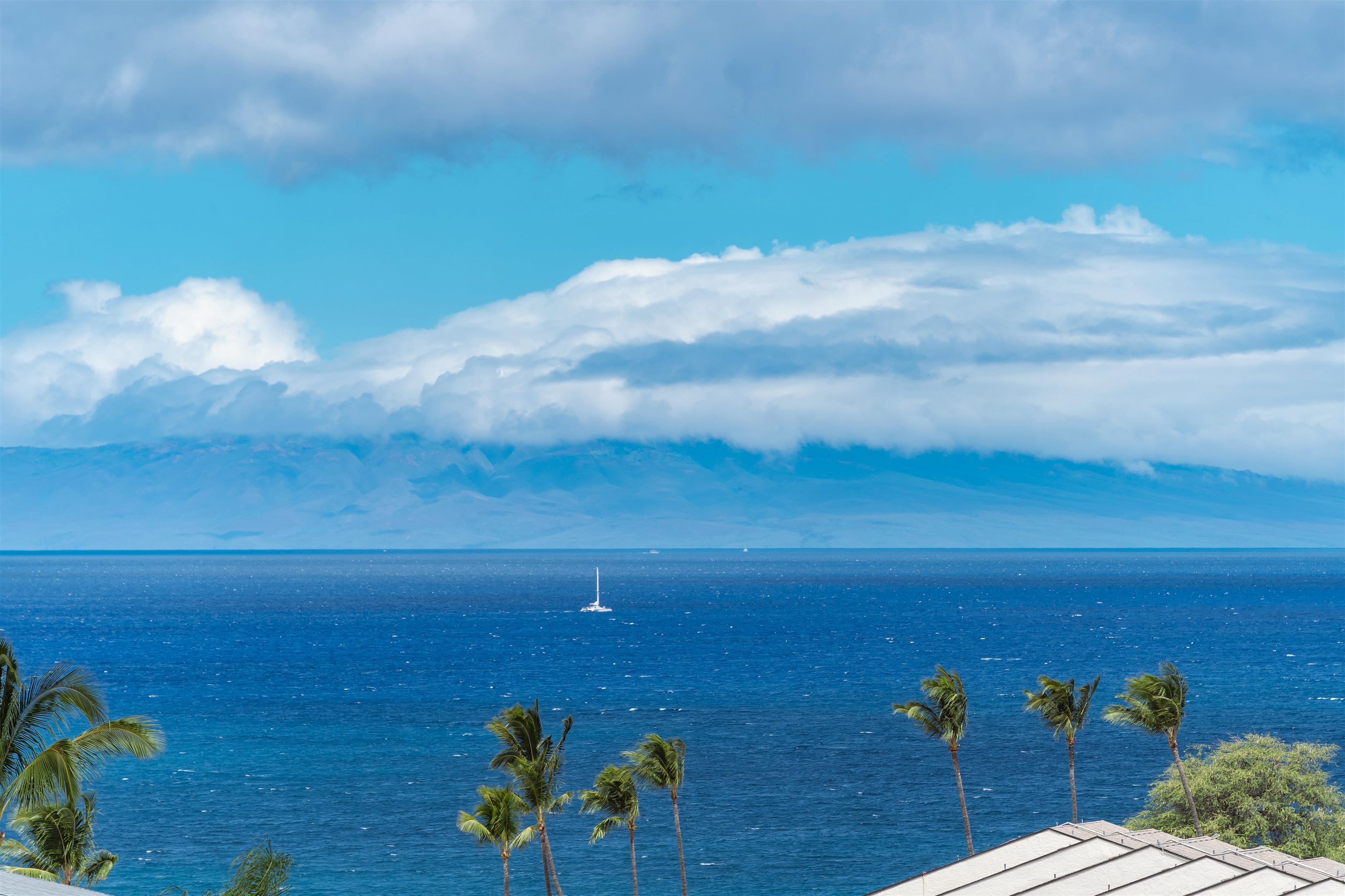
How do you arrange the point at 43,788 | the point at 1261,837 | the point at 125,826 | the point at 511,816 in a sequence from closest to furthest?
the point at 43,788, the point at 511,816, the point at 1261,837, the point at 125,826

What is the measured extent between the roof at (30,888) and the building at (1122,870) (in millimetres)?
28510

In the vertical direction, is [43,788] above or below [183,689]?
above

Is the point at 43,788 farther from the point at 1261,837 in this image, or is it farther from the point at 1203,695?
the point at 1203,695

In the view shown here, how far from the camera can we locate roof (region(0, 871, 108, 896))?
69.5 feet

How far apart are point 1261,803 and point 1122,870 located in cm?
2741

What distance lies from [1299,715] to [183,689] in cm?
11692

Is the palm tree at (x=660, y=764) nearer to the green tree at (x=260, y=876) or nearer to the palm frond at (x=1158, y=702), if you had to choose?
the green tree at (x=260, y=876)

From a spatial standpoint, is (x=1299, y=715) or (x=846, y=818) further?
(x=1299, y=715)

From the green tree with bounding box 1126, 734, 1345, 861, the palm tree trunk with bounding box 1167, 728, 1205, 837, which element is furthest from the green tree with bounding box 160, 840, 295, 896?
the green tree with bounding box 1126, 734, 1345, 861

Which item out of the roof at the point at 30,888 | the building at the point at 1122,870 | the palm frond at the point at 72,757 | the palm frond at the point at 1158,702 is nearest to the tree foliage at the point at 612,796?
the building at the point at 1122,870

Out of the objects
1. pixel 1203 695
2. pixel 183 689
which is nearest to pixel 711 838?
pixel 1203 695

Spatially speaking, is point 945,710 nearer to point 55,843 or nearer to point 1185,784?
point 1185,784

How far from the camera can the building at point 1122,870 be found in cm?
4059

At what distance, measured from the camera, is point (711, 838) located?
8088 cm
